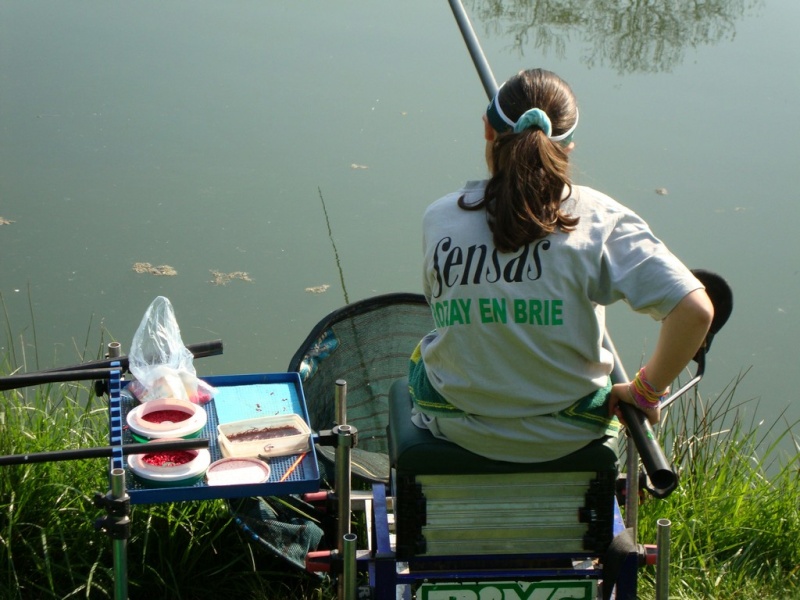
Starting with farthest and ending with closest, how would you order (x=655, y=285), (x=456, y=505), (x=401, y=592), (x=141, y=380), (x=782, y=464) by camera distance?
1. (x=782, y=464)
2. (x=141, y=380)
3. (x=401, y=592)
4. (x=456, y=505)
5. (x=655, y=285)

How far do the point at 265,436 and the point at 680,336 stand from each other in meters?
0.91

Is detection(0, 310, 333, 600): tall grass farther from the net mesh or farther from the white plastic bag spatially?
the white plastic bag

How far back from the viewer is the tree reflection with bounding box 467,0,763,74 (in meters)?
6.22

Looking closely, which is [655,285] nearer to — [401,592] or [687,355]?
[687,355]

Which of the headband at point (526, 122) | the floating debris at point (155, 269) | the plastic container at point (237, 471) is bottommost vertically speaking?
the plastic container at point (237, 471)

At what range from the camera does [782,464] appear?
335 centimetres

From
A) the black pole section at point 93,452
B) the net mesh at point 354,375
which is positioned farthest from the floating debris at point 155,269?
the black pole section at point 93,452

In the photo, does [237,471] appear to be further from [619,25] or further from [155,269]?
[619,25]

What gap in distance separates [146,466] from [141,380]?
11.1 inches

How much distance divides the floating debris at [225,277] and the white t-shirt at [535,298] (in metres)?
2.36

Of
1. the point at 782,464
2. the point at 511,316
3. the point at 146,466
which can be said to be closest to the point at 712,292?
the point at 511,316

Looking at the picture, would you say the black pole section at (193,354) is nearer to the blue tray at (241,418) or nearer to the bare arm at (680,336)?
the blue tray at (241,418)

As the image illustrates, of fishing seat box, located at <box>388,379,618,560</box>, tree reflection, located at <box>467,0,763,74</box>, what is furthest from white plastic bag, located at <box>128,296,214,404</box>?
tree reflection, located at <box>467,0,763,74</box>

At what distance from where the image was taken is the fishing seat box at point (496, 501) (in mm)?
1761
